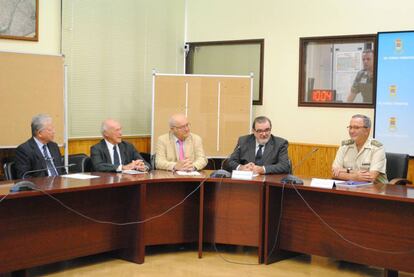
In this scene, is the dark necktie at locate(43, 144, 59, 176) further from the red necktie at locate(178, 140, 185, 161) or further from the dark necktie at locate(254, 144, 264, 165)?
the dark necktie at locate(254, 144, 264, 165)

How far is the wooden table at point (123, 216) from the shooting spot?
3.90m

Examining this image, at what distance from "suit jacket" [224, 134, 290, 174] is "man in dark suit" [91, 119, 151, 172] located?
31.2 inches

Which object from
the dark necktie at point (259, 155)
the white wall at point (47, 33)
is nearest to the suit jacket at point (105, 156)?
the dark necktie at point (259, 155)

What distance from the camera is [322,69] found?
21.2 ft

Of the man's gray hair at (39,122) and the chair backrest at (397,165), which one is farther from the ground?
the man's gray hair at (39,122)

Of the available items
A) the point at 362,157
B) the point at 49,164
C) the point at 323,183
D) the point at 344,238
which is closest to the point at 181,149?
the point at 49,164

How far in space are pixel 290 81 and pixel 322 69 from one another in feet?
1.30

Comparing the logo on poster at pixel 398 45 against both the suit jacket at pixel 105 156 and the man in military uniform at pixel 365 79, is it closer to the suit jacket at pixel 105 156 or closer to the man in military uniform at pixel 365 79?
the man in military uniform at pixel 365 79

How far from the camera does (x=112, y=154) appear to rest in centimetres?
496

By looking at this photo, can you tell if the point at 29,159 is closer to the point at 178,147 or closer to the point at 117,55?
the point at 178,147

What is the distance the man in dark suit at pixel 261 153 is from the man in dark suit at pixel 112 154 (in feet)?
2.69

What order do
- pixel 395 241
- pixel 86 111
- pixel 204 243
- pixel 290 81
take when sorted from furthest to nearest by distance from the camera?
pixel 290 81, pixel 86 111, pixel 204 243, pixel 395 241

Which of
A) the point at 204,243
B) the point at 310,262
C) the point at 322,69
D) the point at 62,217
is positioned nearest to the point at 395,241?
the point at 310,262

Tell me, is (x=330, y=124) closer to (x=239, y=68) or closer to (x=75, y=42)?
(x=239, y=68)
